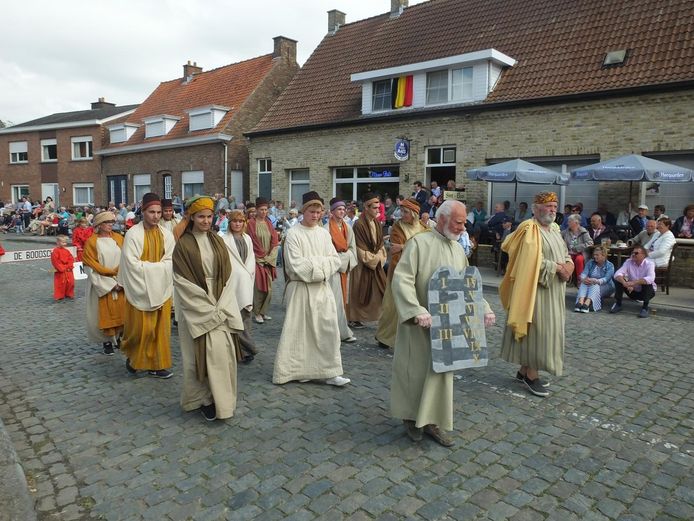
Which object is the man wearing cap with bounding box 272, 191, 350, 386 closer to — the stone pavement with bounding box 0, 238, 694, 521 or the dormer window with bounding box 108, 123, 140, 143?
the stone pavement with bounding box 0, 238, 694, 521

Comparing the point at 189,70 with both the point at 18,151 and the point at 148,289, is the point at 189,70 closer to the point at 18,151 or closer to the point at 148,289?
the point at 18,151

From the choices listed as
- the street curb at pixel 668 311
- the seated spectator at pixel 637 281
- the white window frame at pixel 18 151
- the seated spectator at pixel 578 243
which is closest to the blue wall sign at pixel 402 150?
the seated spectator at pixel 578 243

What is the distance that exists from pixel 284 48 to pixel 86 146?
1394 centimetres

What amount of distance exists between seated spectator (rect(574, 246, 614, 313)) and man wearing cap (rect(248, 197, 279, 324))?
5323 mm

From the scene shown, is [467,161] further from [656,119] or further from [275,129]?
[275,129]

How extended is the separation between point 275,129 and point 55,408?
18.3 metres

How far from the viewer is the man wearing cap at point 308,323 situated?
5535mm

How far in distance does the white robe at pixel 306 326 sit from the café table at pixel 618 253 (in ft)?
25.2

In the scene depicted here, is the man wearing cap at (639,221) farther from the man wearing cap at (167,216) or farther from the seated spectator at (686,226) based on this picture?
the man wearing cap at (167,216)

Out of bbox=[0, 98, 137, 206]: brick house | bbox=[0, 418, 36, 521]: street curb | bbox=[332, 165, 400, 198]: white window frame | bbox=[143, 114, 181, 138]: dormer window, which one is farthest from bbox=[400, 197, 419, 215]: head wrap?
Result: bbox=[0, 98, 137, 206]: brick house

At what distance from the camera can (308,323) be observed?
5.62 m

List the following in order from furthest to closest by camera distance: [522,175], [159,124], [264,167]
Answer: [159,124], [264,167], [522,175]

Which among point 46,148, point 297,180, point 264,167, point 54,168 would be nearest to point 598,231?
point 297,180

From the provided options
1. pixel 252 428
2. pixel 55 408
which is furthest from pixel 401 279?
pixel 55 408
